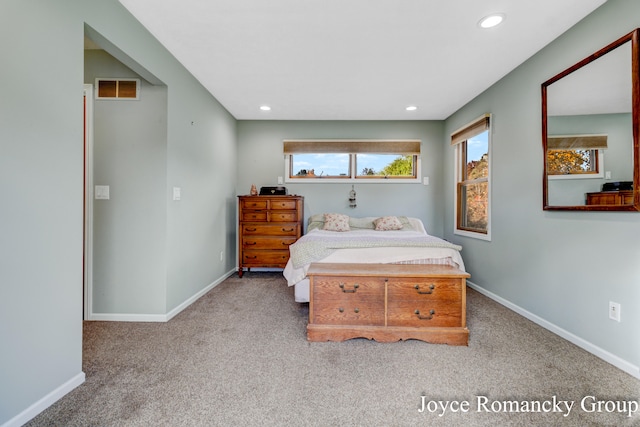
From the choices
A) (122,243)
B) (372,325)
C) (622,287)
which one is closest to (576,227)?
(622,287)

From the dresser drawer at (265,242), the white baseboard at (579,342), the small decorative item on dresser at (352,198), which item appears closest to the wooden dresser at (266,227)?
the dresser drawer at (265,242)

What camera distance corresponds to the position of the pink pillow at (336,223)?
12.6ft

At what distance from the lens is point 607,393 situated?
149 centimetres

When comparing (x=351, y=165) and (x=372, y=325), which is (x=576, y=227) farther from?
(x=351, y=165)

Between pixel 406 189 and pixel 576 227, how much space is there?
246cm

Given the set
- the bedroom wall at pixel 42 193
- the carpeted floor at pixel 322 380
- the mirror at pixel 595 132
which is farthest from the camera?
the mirror at pixel 595 132

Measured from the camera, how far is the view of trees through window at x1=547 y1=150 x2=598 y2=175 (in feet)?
6.24

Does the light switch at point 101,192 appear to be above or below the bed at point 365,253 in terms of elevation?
above

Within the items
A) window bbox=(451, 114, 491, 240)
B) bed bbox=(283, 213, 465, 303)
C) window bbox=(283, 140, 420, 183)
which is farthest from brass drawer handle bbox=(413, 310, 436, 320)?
window bbox=(283, 140, 420, 183)

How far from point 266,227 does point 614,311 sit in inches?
134

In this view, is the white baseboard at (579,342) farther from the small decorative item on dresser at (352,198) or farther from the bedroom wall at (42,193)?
the bedroom wall at (42,193)

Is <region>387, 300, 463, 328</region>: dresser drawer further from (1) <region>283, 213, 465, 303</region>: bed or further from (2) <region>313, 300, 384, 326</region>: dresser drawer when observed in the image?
(1) <region>283, 213, 465, 303</region>: bed

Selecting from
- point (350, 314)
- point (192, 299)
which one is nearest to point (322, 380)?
point (350, 314)

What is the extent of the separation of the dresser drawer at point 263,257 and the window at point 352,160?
4.14ft
